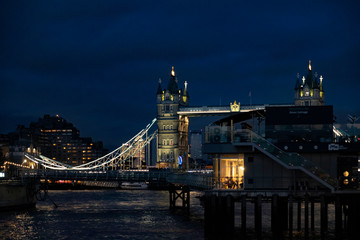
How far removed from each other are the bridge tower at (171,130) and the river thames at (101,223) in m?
74.8

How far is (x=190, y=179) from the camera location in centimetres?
6234

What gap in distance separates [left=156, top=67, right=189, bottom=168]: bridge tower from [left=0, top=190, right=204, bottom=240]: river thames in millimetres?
74793

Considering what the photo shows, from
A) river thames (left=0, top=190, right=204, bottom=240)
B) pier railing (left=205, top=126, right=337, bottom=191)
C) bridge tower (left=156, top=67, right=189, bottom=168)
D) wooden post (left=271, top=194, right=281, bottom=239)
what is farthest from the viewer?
bridge tower (left=156, top=67, right=189, bottom=168)

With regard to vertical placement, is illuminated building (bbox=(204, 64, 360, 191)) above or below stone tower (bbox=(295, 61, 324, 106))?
below

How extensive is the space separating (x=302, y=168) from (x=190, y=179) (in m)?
19.0

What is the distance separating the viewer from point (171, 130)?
169625 millimetres

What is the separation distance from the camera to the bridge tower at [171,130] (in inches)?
6550

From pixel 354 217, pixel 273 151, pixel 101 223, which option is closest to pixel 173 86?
pixel 101 223

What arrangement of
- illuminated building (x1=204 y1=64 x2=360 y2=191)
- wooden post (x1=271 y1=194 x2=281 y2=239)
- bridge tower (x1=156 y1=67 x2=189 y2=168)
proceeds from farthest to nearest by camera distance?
bridge tower (x1=156 y1=67 x2=189 y2=168) < illuminated building (x1=204 y1=64 x2=360 y2=191) < wooden post (x1=271 y1=194 x2=281 y2=239)

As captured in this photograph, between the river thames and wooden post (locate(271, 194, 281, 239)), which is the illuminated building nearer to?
wooden post (locate(271, 194, 281, 239))

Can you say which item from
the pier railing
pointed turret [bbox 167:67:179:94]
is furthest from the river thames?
pointed turret [bbox 167:67:179:94]

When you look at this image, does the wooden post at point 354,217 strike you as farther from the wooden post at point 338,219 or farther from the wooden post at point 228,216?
the wooden post at point 228,216

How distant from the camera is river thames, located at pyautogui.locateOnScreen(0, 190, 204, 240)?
5953 cm

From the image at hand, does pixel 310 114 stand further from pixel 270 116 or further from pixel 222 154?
pixel 222 154
